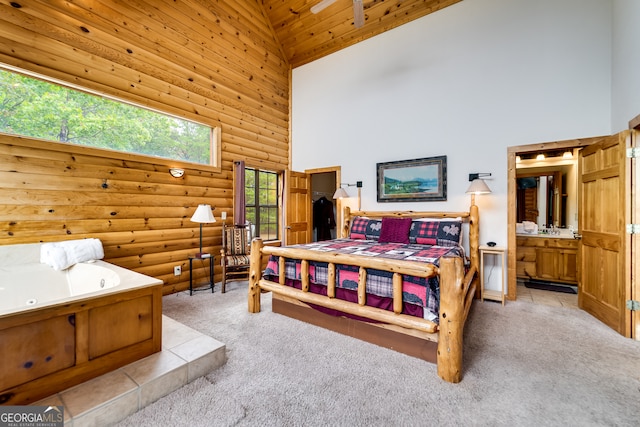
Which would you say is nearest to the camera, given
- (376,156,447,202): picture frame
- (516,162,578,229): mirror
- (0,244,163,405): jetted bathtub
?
(0,244,163,405): jetted bathtub

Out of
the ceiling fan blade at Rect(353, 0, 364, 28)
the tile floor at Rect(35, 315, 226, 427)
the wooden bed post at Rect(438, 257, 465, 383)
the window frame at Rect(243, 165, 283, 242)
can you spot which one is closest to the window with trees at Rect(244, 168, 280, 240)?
the window frame at Rect(243, 165, 283, 242)

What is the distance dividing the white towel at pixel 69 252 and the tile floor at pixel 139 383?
1.42m

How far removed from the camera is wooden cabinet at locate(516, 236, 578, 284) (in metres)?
4.20

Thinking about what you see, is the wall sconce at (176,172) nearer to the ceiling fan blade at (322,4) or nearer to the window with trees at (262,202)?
the window with trees at (262,202)

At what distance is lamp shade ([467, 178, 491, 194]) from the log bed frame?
1030 millimetres

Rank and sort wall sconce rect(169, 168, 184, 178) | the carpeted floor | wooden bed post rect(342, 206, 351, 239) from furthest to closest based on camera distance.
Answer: wooden bed post rect(342, 206, 351, 239) → wall sconce rect(169, 168, 184, 178) → the carpeted floor

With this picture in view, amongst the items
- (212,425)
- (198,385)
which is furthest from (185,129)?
(212,425)

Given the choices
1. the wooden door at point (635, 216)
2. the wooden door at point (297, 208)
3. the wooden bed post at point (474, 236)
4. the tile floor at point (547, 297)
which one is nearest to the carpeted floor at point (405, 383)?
the wooden door at point (635, 216)

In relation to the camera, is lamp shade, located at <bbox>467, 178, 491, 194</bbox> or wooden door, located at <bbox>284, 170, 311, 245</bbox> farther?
wooden door, located at <bbox>284, 170, 311, 245</bbox>

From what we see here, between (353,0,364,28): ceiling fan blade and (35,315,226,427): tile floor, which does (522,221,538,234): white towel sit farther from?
(35,315,226,427): tile floor

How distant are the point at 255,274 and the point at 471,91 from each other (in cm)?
396

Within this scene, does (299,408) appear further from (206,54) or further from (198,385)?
(206,54)

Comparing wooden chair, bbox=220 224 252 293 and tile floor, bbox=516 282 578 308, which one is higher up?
wooden chair, bbox=220 224 252 293

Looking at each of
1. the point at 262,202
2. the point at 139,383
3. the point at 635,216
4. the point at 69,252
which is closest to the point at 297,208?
the point at 262,202
